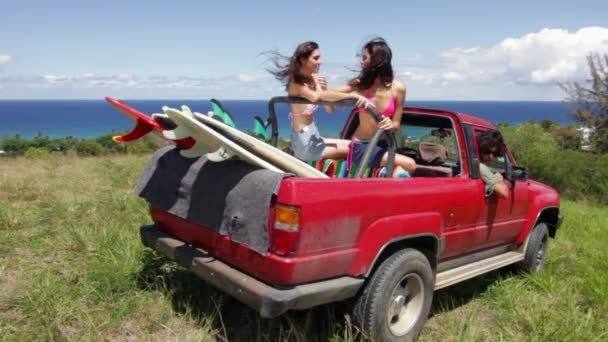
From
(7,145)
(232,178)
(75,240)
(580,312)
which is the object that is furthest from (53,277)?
(7,145)

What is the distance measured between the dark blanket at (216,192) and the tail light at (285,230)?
0.06m

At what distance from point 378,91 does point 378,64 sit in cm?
23

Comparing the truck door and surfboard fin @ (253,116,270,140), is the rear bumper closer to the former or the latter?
surfboard fin @ (253,116,270,140)

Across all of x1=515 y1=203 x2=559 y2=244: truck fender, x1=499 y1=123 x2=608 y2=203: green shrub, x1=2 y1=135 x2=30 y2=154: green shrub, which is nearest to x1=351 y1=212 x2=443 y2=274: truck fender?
x1=515 y1=203 x2=559 y2=244: truck fender

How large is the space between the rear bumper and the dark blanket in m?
0.24

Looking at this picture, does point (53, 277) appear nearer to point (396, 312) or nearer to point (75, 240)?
point (75, 240)

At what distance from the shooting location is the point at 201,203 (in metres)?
3.26

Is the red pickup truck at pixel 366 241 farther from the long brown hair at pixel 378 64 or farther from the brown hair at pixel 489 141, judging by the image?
the long brown hair at pixel 378 64

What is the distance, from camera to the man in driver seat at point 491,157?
4.27m

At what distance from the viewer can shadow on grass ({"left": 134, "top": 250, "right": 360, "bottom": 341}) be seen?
11.3ft

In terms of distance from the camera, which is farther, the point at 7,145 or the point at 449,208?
the point at 7,145

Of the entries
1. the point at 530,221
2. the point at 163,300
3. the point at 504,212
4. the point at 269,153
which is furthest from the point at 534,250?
the point at 163,300

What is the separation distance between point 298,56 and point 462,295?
109 inches

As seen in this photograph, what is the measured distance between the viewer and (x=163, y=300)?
12.4 feet
